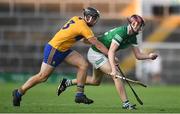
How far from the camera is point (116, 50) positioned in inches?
619

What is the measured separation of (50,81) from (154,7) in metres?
6.23

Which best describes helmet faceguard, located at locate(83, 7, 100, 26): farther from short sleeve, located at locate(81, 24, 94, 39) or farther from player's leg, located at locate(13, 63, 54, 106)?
player's leg, located at locate(13, 63, 54, 106)

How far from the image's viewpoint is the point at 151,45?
36.3m

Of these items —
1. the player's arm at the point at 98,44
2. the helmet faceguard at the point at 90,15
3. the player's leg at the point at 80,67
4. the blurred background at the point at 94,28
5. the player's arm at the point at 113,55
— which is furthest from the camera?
the blurred background at the point at 94,28

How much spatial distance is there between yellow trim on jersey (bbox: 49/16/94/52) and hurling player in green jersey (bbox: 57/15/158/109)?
0.50 metres

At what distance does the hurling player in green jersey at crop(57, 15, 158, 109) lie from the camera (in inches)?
611

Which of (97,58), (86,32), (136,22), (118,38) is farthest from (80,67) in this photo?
(136,22)

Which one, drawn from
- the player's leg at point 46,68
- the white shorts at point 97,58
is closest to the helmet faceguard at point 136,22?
the white shorts at point 97,58

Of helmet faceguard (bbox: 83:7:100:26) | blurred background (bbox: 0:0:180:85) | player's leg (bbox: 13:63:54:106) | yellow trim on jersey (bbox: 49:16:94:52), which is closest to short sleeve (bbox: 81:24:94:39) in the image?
yellow trim on jersey (bbox: 49:16:94:52)

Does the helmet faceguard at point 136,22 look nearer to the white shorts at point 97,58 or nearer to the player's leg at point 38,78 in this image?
the white shorts at point 97,58

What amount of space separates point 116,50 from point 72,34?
37.2 inches

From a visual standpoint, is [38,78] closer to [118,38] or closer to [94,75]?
[94,75]

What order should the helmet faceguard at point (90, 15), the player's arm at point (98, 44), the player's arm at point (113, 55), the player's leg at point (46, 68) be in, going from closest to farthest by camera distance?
the player's arm at point (113, 55), the player's arm at point (98, 44), the helmet faceguard at point (90, 15), the player's leg at point (46, 68)

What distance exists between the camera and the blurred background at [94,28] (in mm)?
35875
